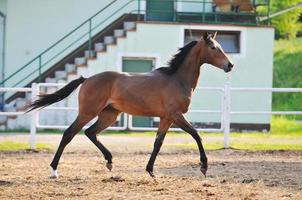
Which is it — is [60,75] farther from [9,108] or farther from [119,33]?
[119,33]

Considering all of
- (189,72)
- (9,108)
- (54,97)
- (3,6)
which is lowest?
(9,108)

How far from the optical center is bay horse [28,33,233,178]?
40.1 feet

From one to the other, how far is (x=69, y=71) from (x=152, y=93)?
42.6 feet

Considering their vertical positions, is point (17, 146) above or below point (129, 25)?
below

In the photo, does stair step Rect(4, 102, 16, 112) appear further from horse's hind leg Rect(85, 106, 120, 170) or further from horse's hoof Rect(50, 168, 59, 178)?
horse's hoof Rect(50, 168, 59, 178)

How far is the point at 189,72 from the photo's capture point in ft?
41.3

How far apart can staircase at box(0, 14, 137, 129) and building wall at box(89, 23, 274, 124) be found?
0.33 m

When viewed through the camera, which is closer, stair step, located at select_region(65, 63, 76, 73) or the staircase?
the staircase

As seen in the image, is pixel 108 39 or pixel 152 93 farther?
pixel 108 39

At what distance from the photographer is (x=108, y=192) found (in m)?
10.3

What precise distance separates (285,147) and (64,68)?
960 cm

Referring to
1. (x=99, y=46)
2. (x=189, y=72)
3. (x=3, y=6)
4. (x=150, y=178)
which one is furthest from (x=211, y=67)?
(x=150, y=178)

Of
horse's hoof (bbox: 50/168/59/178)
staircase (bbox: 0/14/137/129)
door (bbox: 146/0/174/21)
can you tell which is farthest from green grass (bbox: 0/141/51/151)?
door (bbox: 146/0/174/21)

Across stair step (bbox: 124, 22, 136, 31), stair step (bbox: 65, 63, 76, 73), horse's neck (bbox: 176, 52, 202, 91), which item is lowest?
horse's neck (bbox: 176, 52, 202, 91)
